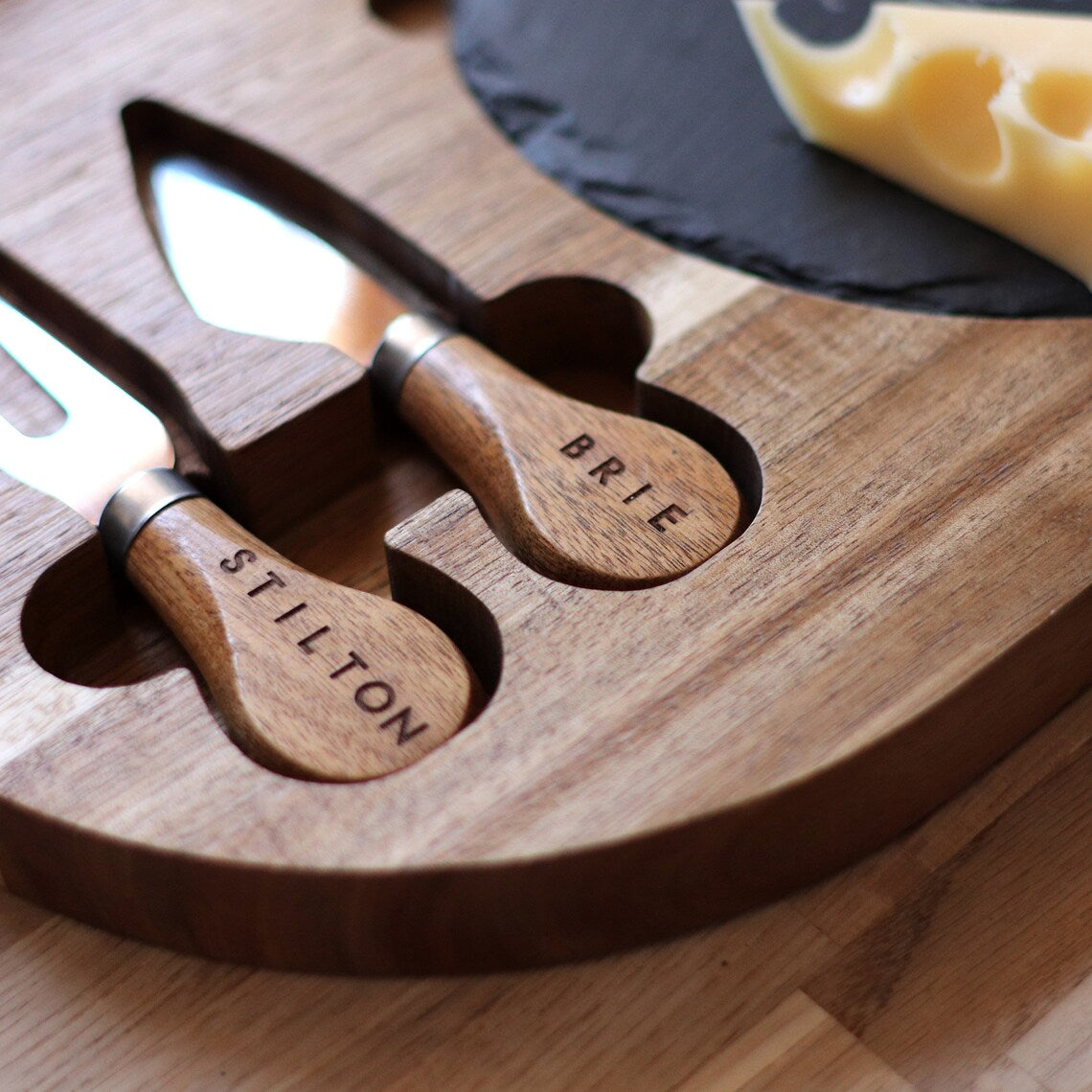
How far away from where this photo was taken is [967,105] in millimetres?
725

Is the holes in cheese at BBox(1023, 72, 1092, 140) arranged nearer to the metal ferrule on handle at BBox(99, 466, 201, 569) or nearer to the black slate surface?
the black slate surface

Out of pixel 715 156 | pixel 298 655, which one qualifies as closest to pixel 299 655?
pixel 298 655

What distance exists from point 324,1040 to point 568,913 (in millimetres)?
107

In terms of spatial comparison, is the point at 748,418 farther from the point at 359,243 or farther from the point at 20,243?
the point at 20,243

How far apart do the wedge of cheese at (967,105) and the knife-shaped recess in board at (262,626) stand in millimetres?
381

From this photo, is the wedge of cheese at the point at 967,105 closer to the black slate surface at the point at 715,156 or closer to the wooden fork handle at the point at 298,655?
the black slate surface at the point at 715,156

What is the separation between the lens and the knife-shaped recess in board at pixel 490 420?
24.3 inches

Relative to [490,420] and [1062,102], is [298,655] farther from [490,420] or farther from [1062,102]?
[1062,102]

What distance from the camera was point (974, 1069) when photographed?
536 millimetres

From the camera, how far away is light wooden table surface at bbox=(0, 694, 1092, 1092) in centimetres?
54

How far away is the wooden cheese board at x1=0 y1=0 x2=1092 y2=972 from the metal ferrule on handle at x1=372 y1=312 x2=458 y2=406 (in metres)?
0.02

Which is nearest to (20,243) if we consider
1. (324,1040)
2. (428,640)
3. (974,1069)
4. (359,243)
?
(359,243)

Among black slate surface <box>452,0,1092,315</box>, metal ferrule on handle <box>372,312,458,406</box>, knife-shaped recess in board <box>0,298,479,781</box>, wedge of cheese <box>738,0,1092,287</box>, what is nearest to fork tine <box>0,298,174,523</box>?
knife-shaped recess in board <box>0,298,479,781</box>

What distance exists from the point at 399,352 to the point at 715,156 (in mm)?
238
